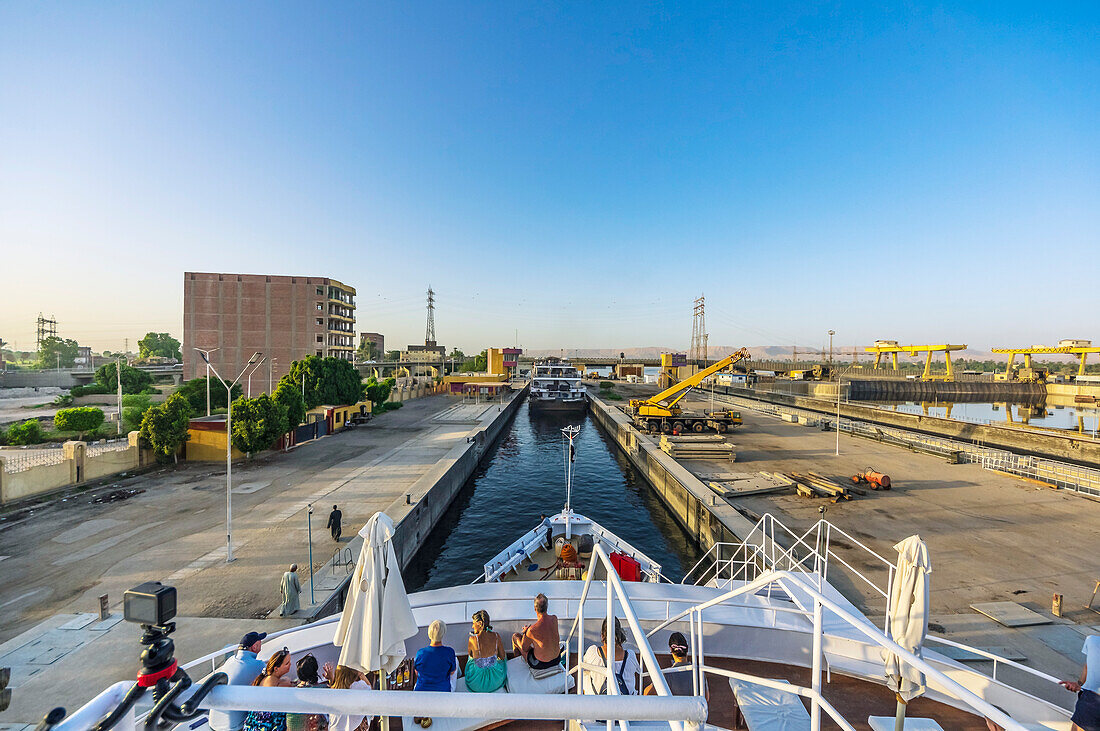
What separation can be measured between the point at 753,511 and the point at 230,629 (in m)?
16.1

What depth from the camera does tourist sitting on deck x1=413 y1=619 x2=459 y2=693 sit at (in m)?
5.17

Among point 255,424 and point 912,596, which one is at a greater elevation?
point 912,596

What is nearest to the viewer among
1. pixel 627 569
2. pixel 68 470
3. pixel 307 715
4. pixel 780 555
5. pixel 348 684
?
pixel 307 715

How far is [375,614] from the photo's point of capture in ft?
16.7

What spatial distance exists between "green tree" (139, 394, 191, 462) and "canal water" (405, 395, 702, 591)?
47.4 ft

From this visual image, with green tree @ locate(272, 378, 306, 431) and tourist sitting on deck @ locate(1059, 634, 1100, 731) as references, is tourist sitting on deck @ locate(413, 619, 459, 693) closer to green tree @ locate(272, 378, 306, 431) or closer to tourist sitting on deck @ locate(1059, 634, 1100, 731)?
tourist sitting on deck @ locate(1059, 634, 1100, 731)

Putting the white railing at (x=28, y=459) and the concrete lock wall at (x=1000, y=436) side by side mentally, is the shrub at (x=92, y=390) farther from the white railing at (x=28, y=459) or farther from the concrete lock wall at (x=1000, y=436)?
the concrete lock wall at (x=1000, y=436)

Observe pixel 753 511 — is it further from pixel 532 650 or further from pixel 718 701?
pixel 532 650

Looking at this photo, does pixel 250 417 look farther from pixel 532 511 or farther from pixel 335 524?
pixel 532 511

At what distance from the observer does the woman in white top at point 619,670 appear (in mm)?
4500

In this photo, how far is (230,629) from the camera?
9.20 metres

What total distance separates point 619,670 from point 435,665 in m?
2.17

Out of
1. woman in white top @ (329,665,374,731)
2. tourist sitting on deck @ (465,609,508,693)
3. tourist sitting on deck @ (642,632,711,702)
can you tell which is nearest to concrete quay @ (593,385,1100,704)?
tourist sitting on deck @ (642,632,711,702)

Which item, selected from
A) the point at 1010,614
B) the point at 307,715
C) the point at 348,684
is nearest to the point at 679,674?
the point at 348,684
